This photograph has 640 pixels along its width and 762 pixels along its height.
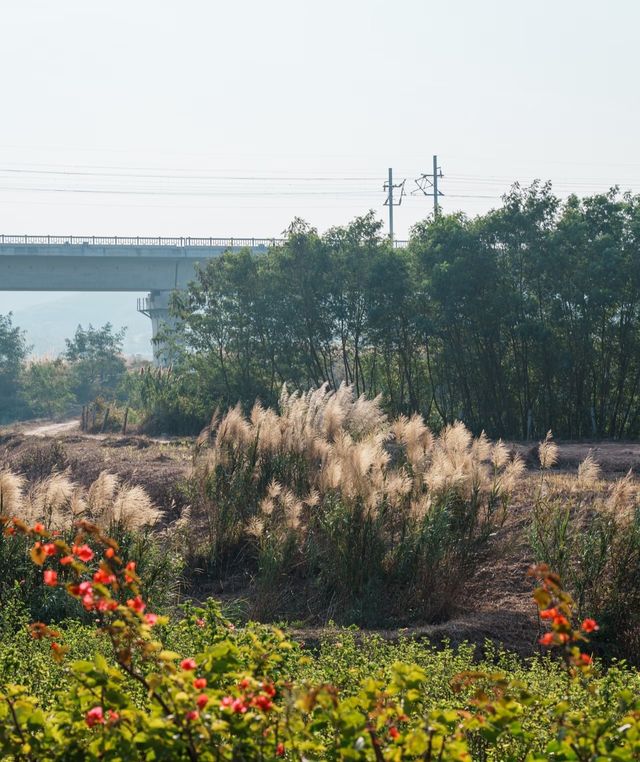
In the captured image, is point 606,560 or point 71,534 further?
point 71,534

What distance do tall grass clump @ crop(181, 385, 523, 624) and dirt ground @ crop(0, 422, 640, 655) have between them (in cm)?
26

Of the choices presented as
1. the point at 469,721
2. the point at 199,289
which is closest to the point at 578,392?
the point at 199,289

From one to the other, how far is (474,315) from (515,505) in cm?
1236

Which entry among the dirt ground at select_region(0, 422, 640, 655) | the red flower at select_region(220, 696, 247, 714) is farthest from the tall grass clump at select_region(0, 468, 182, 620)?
the red flower at select_region(220, 696, 247, 714)

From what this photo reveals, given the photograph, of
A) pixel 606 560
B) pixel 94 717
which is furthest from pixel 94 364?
pixel 94 717

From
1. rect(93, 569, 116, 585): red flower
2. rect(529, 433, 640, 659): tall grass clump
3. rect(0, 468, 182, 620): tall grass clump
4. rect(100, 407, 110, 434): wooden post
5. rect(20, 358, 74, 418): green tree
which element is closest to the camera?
rect(93, 569, 116, 585): red flower

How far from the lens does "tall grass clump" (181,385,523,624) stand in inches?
356

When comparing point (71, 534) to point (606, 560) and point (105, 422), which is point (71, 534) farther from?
point (105, 422)

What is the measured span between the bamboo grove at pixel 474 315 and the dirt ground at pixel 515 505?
9.68 feet

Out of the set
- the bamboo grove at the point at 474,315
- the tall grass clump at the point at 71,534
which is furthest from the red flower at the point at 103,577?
the bamboo grove at the point at 474,315

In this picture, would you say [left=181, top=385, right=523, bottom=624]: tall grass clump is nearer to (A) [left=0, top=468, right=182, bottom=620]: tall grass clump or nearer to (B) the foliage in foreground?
(A) [left=0, top=468, right=182, bottom=620]: tall grass clump

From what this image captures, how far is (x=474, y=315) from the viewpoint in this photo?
23531mm

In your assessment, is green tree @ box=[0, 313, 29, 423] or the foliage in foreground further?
green tree @ box=[0, 313, 29, 423]

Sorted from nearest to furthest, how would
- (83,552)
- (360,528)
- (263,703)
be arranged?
1. (263,703)
2. (83,552)
3. (360,528)
